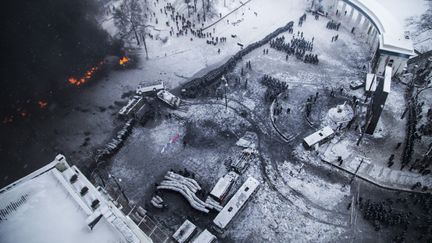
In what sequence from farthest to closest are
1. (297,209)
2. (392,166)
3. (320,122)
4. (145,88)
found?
(145,88), (320,122), (392,166), (297,209)

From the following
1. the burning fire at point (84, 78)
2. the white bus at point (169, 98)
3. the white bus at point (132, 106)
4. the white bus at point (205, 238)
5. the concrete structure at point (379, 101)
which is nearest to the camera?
the white bus at point (205, 238)

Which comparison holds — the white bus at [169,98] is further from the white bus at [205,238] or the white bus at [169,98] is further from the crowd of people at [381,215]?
the crowd of people at [381,215]

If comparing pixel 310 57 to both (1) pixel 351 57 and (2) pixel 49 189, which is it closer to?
(1) pixel 351 57

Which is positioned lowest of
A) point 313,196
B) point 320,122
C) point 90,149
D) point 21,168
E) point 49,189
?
point 21,168

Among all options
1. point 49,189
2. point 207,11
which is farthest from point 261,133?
point 207,11

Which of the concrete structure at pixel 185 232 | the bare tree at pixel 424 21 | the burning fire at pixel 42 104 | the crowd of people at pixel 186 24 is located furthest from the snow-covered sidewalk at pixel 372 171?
the burning fire at pixel 42 104
